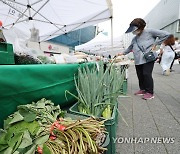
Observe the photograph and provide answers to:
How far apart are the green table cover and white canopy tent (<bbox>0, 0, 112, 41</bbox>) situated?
116 inches

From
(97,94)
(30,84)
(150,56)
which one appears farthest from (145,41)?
(30,84)

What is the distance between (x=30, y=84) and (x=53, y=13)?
4168 millimetres

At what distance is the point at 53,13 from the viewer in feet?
15.1

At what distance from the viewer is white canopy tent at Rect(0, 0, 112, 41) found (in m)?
3.92

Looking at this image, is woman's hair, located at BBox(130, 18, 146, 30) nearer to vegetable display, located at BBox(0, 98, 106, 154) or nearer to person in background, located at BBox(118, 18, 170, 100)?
person in background, located at BBox(118, 18, 170, 100)

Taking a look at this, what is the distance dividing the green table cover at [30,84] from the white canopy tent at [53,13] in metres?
2.94

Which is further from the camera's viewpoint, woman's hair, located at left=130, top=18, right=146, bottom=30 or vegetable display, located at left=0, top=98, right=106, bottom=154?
woman's hair, located at left=130, top=18, right=146, bottom=30

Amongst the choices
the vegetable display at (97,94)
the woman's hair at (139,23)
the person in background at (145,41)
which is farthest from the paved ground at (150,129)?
the woman's hair at (139,23)

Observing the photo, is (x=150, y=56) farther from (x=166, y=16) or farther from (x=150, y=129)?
(x=166, y=16)

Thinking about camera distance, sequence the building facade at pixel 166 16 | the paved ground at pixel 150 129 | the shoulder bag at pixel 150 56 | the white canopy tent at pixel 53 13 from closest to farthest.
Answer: the paved ground at pixel 150 129, the shoulder bag at pixel 150 56, the white canopy tent at pixel 53 13, the building facade at pixel 166 16

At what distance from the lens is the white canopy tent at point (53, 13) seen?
3.92 metres

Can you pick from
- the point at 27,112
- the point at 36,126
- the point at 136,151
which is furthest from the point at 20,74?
the point at 136,151

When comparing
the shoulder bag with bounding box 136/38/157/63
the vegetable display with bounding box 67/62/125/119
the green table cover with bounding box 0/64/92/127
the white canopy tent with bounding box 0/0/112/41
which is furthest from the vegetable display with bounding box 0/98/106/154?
the white canopy tent with bounding box 0/0/112/41

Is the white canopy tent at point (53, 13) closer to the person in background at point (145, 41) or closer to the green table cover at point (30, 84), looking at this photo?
the person in background at point (145, 41)
